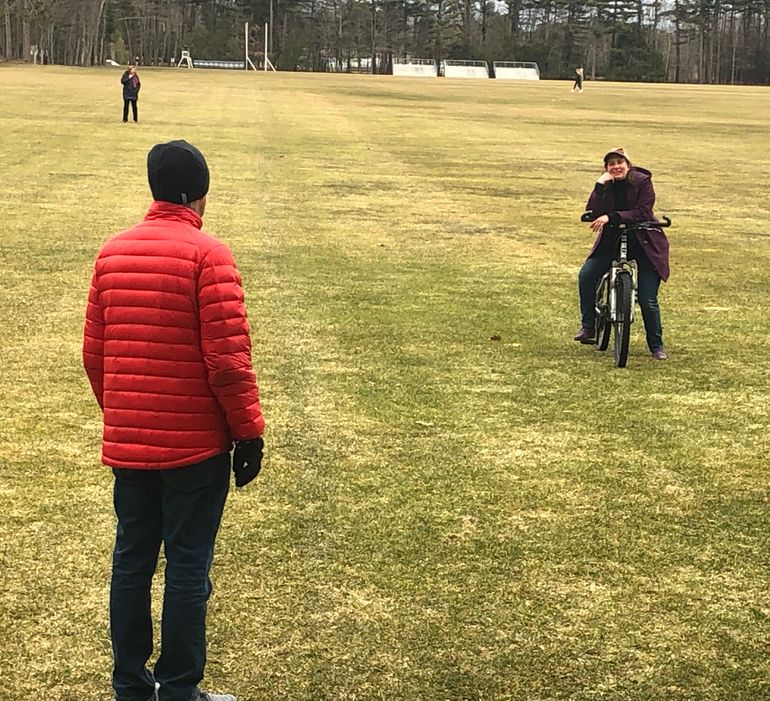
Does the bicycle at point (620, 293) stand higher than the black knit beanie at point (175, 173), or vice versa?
the black knit beanie at point (175, 173)

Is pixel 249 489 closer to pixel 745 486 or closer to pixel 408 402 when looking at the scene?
pixel 408 402

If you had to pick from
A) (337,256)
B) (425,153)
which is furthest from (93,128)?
(337,256)

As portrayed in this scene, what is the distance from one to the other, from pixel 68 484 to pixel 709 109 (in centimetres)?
5781

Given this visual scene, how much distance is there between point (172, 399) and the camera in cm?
416

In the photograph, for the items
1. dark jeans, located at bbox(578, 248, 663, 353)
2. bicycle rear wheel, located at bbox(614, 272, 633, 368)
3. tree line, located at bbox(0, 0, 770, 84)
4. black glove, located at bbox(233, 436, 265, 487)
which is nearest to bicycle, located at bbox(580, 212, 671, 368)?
bicycle rear wheel, located at bbox(614, 272, 633, 368)

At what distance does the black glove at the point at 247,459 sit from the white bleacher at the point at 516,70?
130 m

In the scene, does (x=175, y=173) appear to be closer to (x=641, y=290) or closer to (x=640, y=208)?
(x=640, y=208)

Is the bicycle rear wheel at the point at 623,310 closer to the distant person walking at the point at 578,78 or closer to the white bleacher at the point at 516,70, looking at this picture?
the distant person walking at the point at 578,78

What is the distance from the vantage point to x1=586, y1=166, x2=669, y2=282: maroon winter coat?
9.78 meters

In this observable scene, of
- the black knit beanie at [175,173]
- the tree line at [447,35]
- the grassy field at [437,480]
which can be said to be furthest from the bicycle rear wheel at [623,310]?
the tree line at [447,35]

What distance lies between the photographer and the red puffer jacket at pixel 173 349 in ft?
13.5

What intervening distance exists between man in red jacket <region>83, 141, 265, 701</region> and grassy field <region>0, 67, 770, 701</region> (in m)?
0.57

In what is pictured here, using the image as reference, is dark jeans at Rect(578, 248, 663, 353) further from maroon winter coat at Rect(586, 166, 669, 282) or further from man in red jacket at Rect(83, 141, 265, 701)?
man in red jacket at Rect(83, 141, 265, 701)

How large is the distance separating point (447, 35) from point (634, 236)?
492 feet
